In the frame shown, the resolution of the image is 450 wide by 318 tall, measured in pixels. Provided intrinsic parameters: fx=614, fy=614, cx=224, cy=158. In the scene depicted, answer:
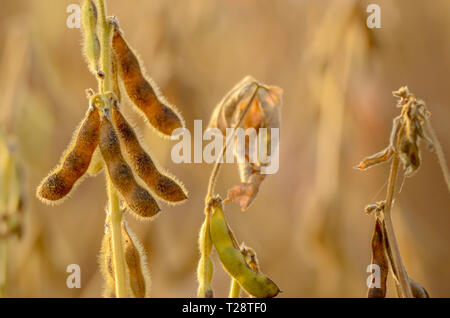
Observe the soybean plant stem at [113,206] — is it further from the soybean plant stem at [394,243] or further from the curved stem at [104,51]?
the soybean plant stem at [394,243]

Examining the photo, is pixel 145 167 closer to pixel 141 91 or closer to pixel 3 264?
pixel 141 91

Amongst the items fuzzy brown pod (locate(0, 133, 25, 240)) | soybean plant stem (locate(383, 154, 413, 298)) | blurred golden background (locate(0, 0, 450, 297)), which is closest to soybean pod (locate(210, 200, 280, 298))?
soybean plant stem (locate(383, 154, 413, 298))

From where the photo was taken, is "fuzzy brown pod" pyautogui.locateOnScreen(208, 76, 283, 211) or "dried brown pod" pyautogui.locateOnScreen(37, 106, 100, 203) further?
"fuzzy brown pod" pyautogui.locateOnScreen(208, 76, 283, 211)

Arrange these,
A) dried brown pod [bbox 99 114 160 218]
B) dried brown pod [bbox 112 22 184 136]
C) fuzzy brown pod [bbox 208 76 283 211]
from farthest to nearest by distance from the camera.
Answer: fuzzy brown pod [bbox 208 76 283 211] → dried brown pod [bbox 112 22 184 136] → dried brown pod [bbox 99 114 160 218]

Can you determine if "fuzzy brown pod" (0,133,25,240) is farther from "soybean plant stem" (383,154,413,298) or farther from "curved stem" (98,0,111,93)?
"soybean plant stem" (383,154,413,298)

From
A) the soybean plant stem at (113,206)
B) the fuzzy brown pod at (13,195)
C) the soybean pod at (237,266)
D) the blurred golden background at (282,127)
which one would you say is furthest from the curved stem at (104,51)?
the blurred golden background at (282,127)
